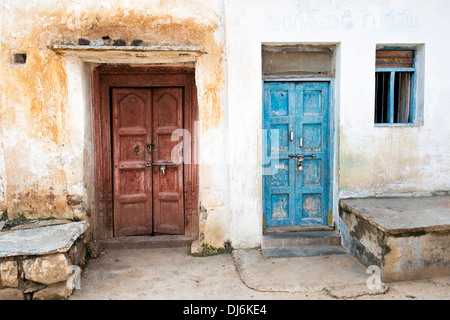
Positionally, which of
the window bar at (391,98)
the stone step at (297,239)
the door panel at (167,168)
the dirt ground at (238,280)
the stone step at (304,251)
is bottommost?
the dirt ground at (238,280)

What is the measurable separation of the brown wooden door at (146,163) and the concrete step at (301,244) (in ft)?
4.33

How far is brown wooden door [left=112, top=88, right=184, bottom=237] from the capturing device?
508cm

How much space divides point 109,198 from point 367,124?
145 inches

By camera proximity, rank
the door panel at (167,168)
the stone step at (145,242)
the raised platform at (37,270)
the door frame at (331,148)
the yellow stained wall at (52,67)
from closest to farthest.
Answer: the raised platform at (37,270)
the yellow stained wall at (52,67)
the door frame at (331,148)
the stone step at (145,242)
the door panel at (167,168)

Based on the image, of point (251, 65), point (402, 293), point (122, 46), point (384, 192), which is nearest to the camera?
point (402, 293)

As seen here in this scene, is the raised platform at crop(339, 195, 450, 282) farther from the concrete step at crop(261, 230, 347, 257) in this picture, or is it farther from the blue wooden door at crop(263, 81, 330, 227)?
the blue wooden door at crop(263, 81, 330, 227)

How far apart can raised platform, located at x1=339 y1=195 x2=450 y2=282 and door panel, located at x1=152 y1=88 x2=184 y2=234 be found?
2.42 m

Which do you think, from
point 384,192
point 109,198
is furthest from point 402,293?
point 109,198

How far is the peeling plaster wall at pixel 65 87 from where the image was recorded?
4391mm

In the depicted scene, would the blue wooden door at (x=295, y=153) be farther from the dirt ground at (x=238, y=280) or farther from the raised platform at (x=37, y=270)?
the raised platform at (x=37, y=270)

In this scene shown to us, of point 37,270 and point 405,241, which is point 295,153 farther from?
point 37,270

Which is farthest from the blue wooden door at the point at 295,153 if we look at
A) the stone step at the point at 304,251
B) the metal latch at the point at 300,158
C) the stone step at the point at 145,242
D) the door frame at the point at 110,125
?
the stone step at the point at 145,242

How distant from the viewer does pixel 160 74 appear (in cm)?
502

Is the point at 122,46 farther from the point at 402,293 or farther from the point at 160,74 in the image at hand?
the point at 402,293
